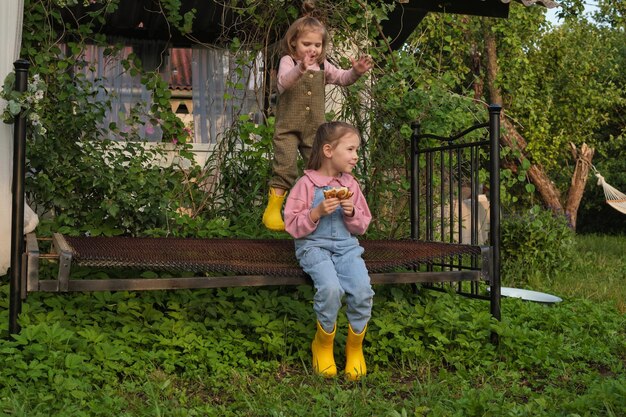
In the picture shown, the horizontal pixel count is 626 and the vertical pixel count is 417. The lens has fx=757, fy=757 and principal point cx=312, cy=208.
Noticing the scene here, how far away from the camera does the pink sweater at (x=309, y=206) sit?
3.56 meters

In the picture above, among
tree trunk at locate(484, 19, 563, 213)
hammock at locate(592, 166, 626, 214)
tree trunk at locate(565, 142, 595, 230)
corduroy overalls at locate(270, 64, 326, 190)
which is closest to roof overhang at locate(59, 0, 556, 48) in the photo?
corduroy overalls at locate(270, 64, 326, 190)

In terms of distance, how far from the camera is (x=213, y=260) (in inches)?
137

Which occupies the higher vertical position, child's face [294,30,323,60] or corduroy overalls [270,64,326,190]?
child's face [294,30,323,60]

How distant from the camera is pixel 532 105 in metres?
12.4

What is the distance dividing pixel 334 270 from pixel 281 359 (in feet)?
1.81

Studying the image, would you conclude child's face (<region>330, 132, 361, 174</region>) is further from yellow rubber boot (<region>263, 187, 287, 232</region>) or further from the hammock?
the hammock

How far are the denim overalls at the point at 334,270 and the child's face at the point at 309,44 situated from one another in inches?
33.7

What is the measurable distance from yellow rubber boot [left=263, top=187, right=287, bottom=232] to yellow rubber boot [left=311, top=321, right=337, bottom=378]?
34.0 inches

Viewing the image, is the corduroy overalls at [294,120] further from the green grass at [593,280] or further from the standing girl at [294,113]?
the green grass at [593,280]

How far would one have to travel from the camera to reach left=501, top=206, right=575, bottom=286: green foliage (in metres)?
7.34

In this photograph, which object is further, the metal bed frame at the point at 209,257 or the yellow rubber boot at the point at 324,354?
the yellow rubber boot at the point at 324,354

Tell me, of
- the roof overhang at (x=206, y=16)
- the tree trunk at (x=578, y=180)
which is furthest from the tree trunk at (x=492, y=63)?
the roof overhang at (x=206, y=16)

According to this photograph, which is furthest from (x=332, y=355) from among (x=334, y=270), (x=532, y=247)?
(x=532, y=247)

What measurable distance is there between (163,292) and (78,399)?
3.76 ft
